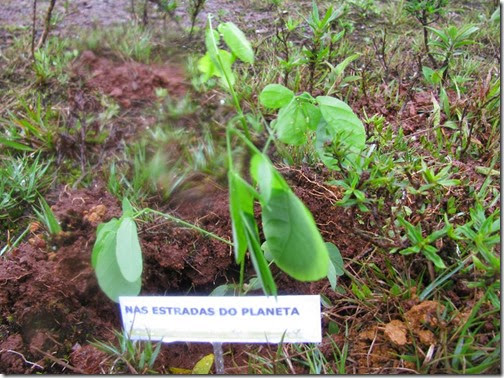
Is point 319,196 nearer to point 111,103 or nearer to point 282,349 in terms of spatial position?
point 282,349

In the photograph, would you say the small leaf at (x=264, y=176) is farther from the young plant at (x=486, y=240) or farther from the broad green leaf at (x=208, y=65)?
the young plant at (x=486, y=240)

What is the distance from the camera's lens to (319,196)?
142 cm

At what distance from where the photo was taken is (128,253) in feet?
3.15

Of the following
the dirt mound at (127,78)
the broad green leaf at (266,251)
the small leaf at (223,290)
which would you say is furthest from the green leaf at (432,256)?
the dirt mound at (127,78)

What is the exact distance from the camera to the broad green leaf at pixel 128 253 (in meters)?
0.95

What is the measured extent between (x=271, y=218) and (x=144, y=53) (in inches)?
66.6

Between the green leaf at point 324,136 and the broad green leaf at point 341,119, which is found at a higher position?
the broad green leaf at point 341,119

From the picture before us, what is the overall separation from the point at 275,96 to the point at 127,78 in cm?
126

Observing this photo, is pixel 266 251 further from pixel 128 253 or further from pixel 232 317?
pixel 128 253

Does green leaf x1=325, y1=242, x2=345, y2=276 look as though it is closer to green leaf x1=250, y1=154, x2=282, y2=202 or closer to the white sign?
the white sign

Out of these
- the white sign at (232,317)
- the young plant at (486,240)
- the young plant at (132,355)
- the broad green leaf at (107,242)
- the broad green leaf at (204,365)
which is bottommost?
the broad green leaf at (204,365)

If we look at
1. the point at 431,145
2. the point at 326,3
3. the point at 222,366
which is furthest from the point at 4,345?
the point at 326,3

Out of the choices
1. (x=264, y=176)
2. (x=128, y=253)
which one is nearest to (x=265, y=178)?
(x=264, y=176)

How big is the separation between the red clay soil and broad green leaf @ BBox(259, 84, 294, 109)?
383 mm
